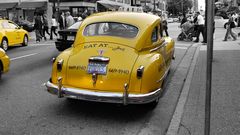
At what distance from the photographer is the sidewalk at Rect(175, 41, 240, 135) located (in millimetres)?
5277

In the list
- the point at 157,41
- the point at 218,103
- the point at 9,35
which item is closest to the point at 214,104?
the point at 218,103

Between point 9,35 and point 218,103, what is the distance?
1298cm

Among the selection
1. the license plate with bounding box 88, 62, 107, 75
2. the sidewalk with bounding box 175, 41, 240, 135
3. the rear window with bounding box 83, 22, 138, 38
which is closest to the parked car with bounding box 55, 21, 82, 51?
the sidewalk with bounding box 175, 41, 240, 135

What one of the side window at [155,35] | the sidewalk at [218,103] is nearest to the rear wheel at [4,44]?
the sidewalk at [218,103]

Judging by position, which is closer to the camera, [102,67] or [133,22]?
[102,67]

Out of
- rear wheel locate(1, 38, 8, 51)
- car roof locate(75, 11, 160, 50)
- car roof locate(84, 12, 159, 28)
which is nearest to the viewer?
car roof locate(75, 11, 160, 50)

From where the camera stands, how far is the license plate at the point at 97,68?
593cm

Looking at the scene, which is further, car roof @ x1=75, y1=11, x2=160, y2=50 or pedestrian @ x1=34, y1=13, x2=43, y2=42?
pedestrian @ x1=34, y1=13, x2=43, y2=42

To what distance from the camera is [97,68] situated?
5.98 meters

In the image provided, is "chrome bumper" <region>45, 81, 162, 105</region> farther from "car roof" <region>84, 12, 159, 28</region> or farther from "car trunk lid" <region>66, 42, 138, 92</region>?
"car roof" <region>84, 12, 159, 28</region>

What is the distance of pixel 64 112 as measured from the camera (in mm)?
6301

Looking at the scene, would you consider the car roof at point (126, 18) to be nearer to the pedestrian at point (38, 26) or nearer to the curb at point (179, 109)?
the curb at point (179, 109)

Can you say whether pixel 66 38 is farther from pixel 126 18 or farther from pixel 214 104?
pixel 214 104

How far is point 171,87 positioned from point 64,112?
297 cm
